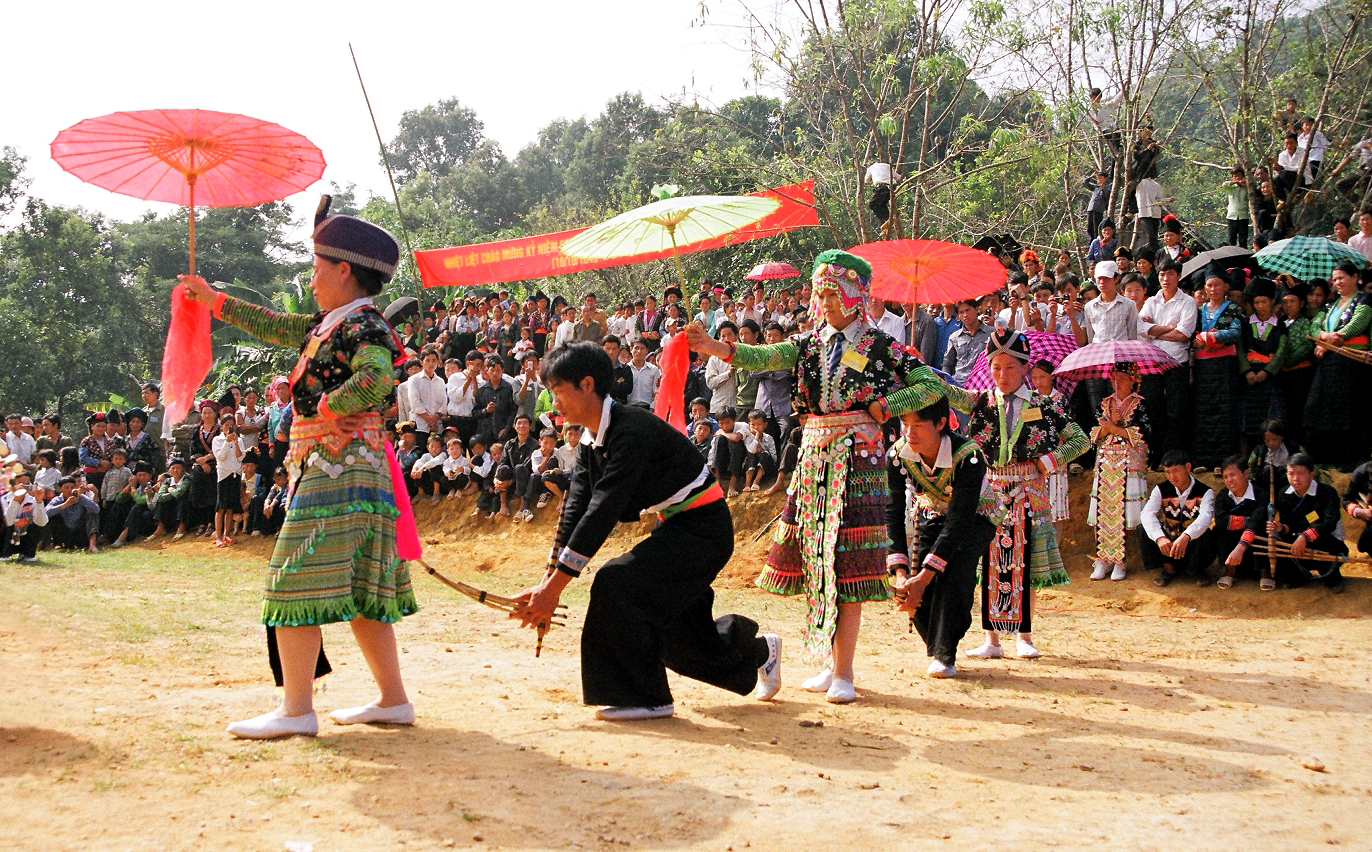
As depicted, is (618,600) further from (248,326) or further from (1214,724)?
(1214,724)

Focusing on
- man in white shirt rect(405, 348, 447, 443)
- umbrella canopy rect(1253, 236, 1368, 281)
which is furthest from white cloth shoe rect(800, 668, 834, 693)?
man in white shirt rect(405, 348, 447, 443)

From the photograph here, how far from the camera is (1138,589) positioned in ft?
32.0

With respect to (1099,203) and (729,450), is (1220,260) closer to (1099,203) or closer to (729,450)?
(1099,203)

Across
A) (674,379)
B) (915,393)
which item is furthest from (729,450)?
(915,393)

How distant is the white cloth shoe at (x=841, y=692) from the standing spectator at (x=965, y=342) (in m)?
6.13

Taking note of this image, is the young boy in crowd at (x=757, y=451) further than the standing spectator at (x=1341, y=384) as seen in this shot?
Yes

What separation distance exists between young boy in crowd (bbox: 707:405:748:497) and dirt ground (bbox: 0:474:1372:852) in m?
5.28

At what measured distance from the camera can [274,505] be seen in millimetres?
14633

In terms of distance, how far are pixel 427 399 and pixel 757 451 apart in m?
4.92

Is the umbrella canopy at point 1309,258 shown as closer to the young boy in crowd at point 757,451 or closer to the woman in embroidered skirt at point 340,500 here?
the young boy in crowd at point 757,451

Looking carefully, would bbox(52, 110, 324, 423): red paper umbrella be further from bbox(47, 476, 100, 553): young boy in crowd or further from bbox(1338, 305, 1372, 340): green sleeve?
bbox(47, 476, 100, 553): young boy in crowd

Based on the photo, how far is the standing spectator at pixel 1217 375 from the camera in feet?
33.2

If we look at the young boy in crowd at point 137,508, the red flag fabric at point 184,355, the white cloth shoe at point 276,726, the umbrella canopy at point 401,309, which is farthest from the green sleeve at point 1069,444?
the young boy in crowd at point 137,508

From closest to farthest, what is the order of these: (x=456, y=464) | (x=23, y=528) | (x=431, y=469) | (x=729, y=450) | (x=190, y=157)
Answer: (x=190, y=157) → (x=23, y=528) → (x=729, y=450) → (x=456, y=464) → (x=431, y=469)
